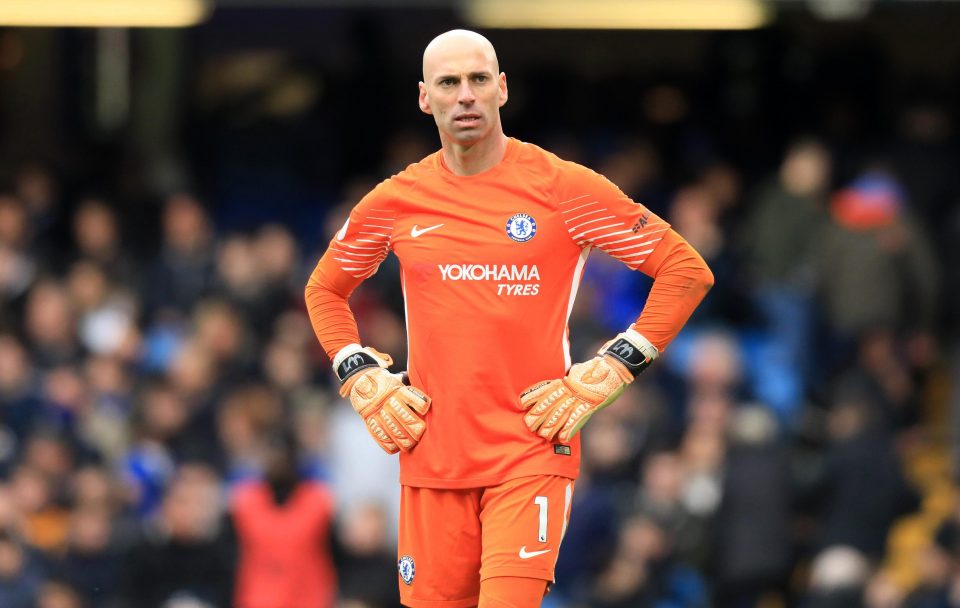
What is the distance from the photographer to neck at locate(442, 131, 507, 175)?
753 cm

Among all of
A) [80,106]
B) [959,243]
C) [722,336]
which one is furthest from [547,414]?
[80,106]

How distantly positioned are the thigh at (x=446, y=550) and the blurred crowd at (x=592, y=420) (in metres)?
5.43

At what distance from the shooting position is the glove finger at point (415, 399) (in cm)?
755

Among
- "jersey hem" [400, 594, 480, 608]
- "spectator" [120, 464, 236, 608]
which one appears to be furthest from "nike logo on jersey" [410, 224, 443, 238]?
"spectator" [120, 464, 236, 608]

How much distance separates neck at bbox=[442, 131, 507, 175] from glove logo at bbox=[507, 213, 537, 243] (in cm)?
24

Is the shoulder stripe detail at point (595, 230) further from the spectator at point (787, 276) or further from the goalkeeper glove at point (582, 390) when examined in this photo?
the spectator at point (787, 276)

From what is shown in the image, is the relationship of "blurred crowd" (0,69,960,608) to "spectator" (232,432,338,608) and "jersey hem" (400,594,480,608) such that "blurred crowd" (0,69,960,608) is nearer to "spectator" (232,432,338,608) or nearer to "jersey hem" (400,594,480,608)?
"spectator" (232,432,338,608)

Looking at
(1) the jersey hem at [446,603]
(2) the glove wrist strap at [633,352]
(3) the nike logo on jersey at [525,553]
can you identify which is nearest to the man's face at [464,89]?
(2) the glove wrist strap at [633,352]

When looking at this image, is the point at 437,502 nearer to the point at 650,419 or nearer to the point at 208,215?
the point at 650,419

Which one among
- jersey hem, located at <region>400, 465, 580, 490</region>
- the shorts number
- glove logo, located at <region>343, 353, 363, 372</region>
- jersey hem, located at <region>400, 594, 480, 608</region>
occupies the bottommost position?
jersey hem, located at <region>400, 594, 480, 608</region>

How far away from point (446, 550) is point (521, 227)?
48.3 inches

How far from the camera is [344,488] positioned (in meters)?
14.2

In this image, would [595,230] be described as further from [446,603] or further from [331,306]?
[446,603]

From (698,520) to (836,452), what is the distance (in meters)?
1.08
